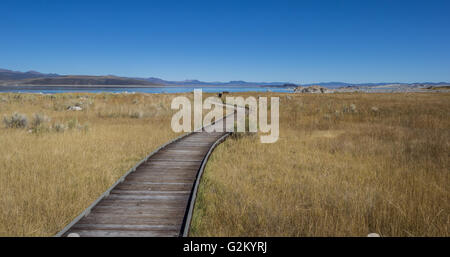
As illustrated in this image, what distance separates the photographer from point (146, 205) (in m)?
4.54

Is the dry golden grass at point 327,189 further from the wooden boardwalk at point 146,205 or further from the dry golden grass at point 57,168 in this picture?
the dry golden grass at point 57,168

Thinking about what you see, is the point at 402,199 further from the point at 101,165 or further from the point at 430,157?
the point at 101,165

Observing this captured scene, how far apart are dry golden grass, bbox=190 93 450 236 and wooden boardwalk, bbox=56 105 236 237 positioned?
0.41 metres

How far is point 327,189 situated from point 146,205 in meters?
4.04

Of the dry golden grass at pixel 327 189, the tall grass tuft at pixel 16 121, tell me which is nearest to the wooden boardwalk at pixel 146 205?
the dry golden grass at pixel 327 189

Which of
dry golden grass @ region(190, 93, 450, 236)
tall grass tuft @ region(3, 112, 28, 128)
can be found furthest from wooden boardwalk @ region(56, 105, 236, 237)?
tall grass tuft @ region(3, 112, 28, 128)

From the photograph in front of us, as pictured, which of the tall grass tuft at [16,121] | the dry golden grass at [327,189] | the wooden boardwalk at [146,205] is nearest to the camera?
the wooden boardwalk at [146,205]

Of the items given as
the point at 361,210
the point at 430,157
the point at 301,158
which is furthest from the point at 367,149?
the point at 361,210

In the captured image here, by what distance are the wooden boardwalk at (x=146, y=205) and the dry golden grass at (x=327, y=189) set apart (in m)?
0.41

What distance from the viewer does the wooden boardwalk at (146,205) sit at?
367 cm

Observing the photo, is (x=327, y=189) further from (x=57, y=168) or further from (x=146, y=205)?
(x=57, y=168)

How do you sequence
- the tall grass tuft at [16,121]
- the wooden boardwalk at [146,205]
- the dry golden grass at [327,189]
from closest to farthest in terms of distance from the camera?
the wooden boardwalk at [146,205] → the dry golden grass at [327,189] → the tall grass tuft at [16,121]

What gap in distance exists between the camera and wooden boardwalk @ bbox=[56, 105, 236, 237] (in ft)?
12.0
